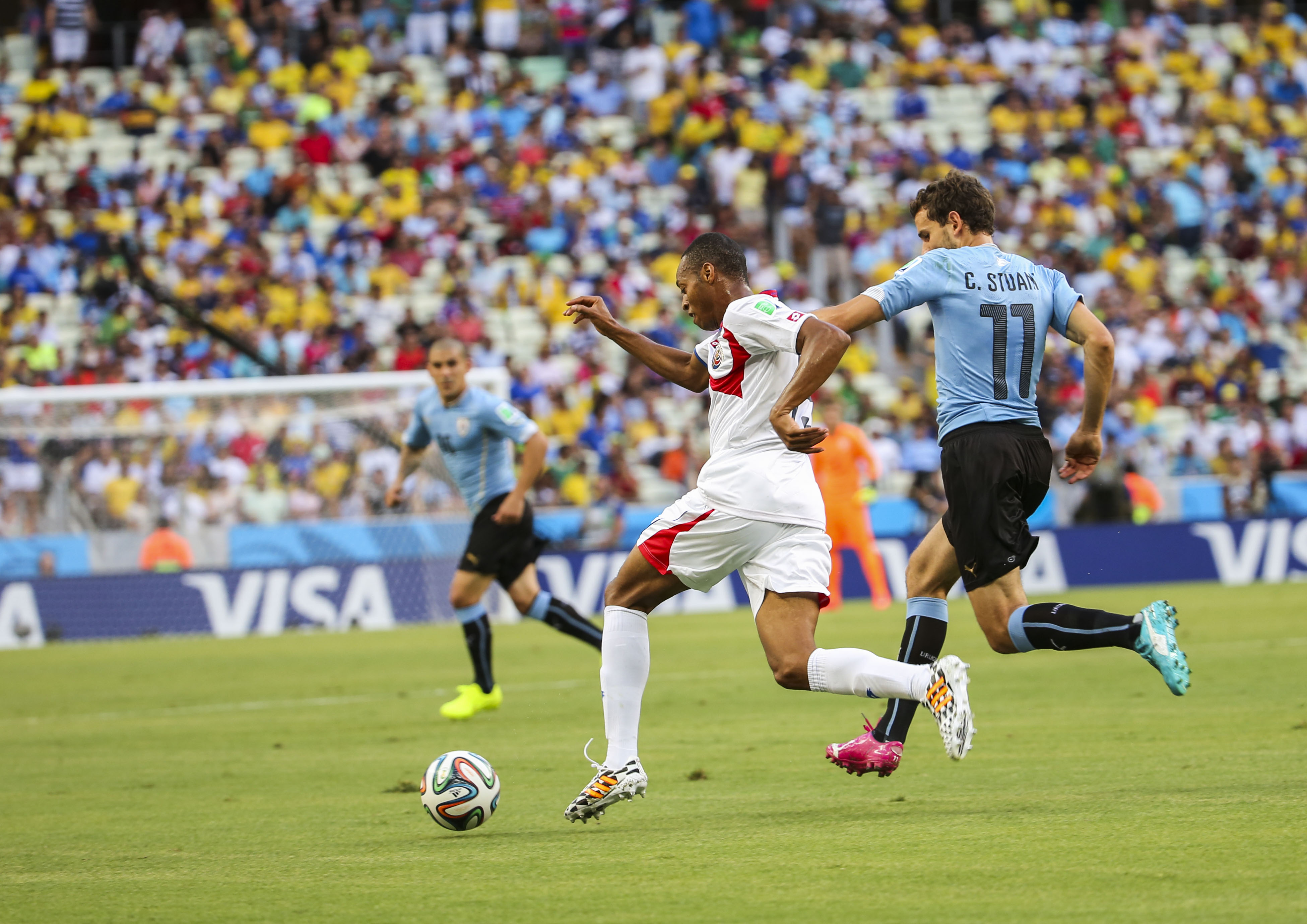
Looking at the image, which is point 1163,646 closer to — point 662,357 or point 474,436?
point 662,357

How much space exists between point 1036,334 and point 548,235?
2102cm

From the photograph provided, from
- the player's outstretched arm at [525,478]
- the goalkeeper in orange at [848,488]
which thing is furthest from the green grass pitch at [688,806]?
the goalkeeper in orange at [848,488]

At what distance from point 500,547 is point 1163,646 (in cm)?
617

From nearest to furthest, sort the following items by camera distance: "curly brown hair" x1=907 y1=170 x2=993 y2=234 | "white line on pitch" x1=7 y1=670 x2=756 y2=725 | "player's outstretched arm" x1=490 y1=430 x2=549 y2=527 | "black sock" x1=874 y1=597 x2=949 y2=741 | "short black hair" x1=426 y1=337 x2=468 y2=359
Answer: "curly brown hair" x1=907 y1=170 x2=993 y2=234 → "black sock" x1=874 y1=597 x2=949 y2=741 → "player's outstretched arm" x1=490 y1=430 x2=549 y2=527 → "short black hair" x1=426 y1=337 x2=468 y2=359 → "white line on pitch" x1=7 y1=670 x2=756 y2=725

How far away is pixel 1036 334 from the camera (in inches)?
271

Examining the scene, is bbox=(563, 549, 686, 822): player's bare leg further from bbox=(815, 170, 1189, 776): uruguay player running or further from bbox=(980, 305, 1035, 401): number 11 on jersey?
bbox=(980, 305, 1035, 401): number 11 on jersey

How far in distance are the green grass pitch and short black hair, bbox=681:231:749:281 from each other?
2175 millimetres

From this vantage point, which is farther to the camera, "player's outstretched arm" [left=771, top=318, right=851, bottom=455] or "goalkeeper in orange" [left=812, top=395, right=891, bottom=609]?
"goalkeeper in orange" [left=812, top=395, right=891, bottom=609]

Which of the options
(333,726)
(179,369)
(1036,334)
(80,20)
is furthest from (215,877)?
(80,20)

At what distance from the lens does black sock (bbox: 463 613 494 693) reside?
1132 centimetres

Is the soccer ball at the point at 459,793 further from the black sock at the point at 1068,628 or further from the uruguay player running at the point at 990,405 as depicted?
the black sock at the point at 1068,628

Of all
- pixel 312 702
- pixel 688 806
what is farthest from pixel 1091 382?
pixel 312 702

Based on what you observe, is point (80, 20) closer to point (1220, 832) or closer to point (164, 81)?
point (164, 81)

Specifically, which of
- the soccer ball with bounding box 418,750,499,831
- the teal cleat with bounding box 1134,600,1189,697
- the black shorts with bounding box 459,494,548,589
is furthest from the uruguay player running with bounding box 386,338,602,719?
the teal cleat with bounding box 1134,600,1189,697
